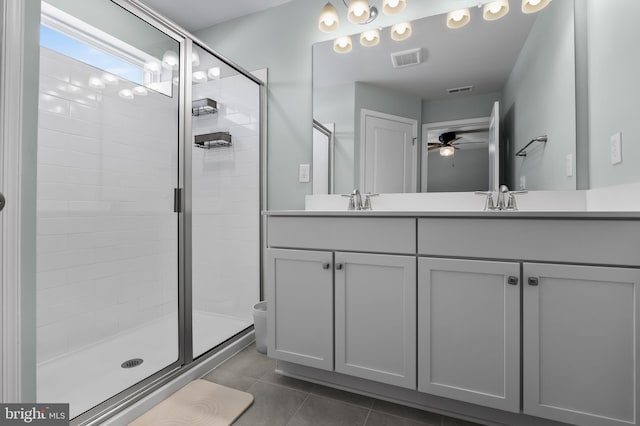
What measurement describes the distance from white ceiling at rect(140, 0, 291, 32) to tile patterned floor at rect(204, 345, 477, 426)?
98.6 inches

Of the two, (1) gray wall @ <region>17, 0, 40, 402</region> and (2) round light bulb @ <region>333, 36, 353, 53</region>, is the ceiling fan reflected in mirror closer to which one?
(2) round light bulb @ <region>333, 36, 353, 53</region>

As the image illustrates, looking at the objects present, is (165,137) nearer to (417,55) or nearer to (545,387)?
(417,55)

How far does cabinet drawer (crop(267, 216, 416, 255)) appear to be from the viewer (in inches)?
51.2

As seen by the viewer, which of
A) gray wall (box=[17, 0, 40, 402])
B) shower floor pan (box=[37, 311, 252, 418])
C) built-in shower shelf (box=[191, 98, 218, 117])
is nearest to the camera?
gray wall (box=[17, 0, 40, 402])

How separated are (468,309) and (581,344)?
1.18 ft

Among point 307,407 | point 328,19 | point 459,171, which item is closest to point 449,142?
point 459,171

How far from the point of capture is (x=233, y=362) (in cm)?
177

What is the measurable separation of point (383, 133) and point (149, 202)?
1482 millimetres

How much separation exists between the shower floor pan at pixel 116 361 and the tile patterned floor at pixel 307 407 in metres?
0.31

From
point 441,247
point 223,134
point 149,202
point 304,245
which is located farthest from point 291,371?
point 223,134

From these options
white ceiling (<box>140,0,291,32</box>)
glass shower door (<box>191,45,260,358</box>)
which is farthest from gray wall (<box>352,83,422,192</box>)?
white ceiling (<box>140,0,291,32</box>)

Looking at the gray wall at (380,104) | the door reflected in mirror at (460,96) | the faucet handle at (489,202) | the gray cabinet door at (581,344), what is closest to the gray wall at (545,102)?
the door reflected in mirror at (460,96)

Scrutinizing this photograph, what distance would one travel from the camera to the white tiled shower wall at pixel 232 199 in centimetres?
229

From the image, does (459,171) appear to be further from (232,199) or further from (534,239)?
(232,199)
